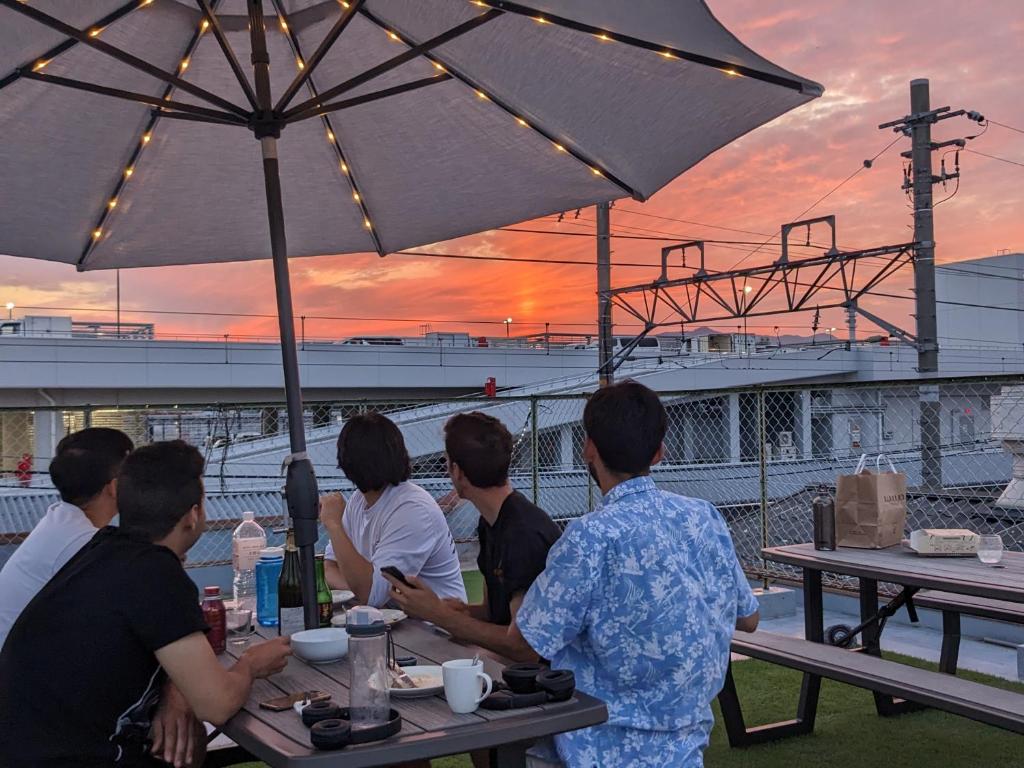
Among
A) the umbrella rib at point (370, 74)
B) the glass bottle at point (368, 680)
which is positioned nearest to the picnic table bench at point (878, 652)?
the glass bottle at point (368, 680)

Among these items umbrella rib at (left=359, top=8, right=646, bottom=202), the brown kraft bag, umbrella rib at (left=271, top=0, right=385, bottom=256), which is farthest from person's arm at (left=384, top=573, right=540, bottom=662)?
the brown kraft bag

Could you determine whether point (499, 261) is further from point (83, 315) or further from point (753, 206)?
point (83, 315)

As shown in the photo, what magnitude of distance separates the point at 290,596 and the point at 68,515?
27.9 inches

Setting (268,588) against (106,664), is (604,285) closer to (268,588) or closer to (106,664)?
(268,588)

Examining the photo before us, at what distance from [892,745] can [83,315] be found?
945 inches

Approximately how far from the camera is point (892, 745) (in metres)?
4.18

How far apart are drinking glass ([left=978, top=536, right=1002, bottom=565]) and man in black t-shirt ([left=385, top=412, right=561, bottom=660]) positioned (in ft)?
7.24

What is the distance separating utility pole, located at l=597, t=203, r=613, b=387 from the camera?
18.1 m

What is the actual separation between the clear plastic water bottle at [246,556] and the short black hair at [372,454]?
41 cm

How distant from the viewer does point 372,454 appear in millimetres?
3365

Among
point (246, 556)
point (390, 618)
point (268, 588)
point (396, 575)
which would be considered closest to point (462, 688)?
point (396, 575)

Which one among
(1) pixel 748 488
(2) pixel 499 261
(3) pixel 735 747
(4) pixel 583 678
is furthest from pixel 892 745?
(2) pixel 499 261

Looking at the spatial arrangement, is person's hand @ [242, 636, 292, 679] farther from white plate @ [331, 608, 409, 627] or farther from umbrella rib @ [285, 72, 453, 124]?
umbrella rib @ [285, 72, 453, 124]

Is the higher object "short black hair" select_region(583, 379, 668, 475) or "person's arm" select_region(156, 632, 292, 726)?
"short black hair" select_region(583, 379, 668, 475)
